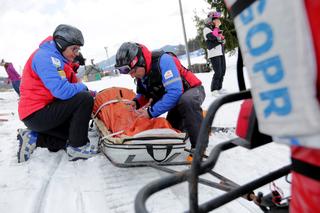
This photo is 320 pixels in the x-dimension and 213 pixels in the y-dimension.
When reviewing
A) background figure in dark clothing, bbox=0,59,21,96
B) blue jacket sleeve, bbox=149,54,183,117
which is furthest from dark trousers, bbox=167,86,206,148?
background figure in dark clothing, bbox=0,59,21,96

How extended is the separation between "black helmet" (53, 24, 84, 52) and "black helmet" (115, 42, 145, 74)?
495 millimetres

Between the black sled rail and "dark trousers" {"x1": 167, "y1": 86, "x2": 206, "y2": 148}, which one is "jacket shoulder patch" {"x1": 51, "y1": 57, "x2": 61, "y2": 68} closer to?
"dark trousers" {"x1": 167, "y1": 86, "x2": 206, "y2": 148}

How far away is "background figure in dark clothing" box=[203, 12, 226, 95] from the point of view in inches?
274

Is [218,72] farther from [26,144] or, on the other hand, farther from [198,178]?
[198,178]

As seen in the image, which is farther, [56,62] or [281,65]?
[56,62]

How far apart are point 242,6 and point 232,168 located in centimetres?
234

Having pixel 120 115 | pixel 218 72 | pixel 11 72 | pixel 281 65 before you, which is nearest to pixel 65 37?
pixel 120 115

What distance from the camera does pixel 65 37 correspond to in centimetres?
354

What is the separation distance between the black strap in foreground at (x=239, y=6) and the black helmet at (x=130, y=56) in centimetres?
238

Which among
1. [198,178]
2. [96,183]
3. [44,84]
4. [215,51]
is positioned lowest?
[96,183]

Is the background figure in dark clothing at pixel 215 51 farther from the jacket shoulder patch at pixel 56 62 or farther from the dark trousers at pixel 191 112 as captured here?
the jacket shoulder patch at pixel 56 62

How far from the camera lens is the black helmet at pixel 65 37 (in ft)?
11.6

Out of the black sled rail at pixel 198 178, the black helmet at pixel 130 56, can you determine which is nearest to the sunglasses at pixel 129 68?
the black helmet at pixel 130 56

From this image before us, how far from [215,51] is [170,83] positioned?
393cm
